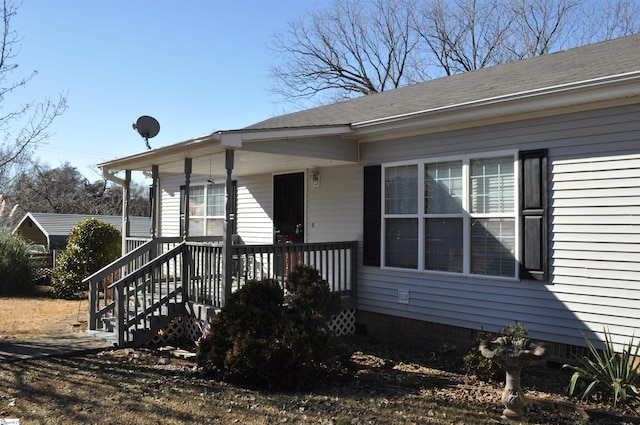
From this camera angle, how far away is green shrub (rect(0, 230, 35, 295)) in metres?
13.5

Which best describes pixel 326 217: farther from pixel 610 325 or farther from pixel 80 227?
pixel 80 227

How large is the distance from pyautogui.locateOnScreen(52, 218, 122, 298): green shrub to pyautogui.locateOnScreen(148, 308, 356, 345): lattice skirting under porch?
6.09m

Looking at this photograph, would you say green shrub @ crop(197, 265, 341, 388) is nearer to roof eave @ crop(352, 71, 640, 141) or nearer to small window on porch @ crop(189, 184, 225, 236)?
roof eave @ crop(352, 71, 640, 141)

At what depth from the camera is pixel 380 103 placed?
30.9ft

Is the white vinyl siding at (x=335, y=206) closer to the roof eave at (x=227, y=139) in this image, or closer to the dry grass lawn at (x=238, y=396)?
the roof eave at (x=227, y=139)

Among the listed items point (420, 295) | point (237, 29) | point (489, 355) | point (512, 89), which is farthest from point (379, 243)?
point (237, 29)

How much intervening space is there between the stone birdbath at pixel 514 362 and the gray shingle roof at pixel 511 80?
277 centimetres

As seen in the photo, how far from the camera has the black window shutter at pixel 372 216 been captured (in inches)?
309

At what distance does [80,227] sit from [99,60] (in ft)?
13.5

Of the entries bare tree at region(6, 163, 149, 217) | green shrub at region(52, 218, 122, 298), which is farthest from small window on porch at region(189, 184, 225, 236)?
bare tree at region(6, 163, 149, 217)

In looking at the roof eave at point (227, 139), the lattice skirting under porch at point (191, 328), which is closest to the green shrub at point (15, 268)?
the roof eave at point (227, 139)

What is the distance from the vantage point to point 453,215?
6938 mm

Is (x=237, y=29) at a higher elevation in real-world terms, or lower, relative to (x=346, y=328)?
higher

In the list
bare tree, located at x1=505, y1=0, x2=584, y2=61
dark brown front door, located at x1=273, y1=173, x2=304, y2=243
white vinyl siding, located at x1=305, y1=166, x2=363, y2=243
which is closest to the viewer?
white vinyl siding, located at x1=305, y1=166, x2=363, y2=243
